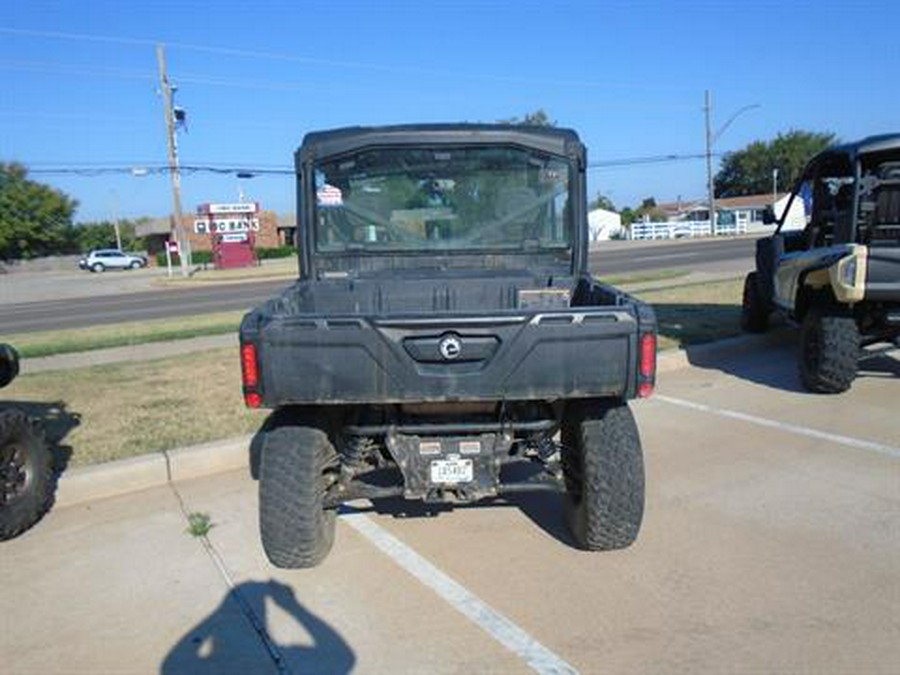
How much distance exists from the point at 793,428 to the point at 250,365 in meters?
4.39

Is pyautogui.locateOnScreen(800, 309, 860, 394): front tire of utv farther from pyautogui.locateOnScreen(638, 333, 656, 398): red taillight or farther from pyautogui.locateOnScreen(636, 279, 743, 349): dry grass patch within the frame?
pyautogui.locateOnScreen(638, 333, 656, 398): red taillight

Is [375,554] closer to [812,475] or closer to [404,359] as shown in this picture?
[404,359]

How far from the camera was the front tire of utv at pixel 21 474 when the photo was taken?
461 centimetres

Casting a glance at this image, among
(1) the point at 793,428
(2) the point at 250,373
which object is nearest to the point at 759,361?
(1) the point at 793,428

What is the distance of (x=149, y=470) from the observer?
18.2 ft

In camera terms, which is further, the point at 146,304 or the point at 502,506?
the point at 146,304

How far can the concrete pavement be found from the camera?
3.27 m

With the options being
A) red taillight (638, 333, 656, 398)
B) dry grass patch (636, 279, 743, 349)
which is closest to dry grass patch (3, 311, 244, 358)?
dry grass patch (636, 279, 743, 349)

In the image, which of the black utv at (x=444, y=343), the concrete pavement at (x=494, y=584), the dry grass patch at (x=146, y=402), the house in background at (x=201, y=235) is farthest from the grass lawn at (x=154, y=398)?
the house in background at (x=201, y=235)

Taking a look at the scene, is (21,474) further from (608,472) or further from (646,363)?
(646,363)

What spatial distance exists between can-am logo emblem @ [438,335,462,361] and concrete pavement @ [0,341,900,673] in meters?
1.12

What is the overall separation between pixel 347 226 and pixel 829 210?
19.1ft

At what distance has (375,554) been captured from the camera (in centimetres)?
425

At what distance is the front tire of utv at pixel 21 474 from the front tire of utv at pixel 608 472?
124 inches
